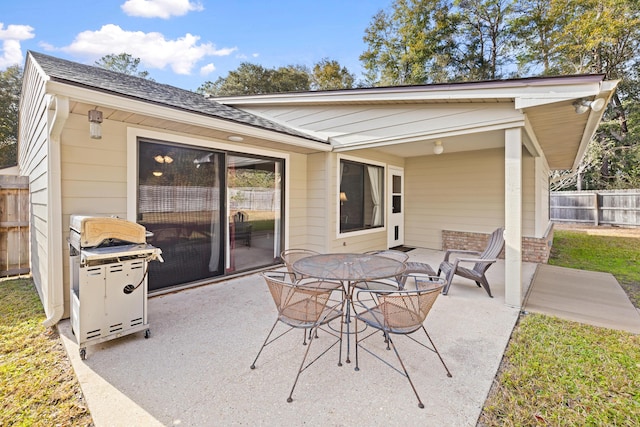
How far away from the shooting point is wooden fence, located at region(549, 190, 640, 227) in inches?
507

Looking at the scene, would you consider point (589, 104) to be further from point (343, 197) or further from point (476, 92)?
point (343, 197)

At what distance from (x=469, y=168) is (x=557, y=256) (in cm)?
309

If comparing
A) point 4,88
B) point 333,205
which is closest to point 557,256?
point 333,205

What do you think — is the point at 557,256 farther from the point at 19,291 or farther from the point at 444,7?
the point at 444,7

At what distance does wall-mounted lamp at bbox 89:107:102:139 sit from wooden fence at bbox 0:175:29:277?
3.75 m

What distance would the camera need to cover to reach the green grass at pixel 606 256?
519cm

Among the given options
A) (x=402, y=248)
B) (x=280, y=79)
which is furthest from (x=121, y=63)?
(x=402, y=248)

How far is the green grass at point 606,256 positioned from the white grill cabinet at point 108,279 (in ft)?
19.9

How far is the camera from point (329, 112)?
5.74 metres

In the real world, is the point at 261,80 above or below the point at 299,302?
above

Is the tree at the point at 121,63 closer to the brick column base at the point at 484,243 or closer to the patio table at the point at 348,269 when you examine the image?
the brick column base at the point at 484,243

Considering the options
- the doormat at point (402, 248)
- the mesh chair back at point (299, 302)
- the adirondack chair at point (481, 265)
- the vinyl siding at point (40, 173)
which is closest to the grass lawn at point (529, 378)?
the vinyl siding at point (40, 173)

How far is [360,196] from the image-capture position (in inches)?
267

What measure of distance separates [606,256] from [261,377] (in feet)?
28.7
